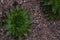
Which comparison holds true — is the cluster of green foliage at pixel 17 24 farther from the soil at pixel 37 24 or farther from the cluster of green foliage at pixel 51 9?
the cluster of green foliage at pixel 51 9

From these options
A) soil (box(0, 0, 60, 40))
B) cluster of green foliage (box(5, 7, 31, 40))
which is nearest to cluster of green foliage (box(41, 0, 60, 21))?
soil (box(0, 0, 60, 40))

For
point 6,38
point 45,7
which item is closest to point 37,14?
point 45,7

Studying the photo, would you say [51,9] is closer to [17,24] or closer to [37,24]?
[37,24]

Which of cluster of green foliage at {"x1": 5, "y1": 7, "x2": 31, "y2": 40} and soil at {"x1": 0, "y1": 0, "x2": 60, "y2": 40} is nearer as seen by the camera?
cluster of green foliage at {"x1": 5, "y1": 7, "x2": 31, "y2": 40}

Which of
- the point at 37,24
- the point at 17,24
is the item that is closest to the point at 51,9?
the point at 37,24

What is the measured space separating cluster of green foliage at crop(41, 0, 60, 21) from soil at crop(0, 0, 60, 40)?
9cm

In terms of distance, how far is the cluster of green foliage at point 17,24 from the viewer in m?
3.97

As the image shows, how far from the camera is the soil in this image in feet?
13.6

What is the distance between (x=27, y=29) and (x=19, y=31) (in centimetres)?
17

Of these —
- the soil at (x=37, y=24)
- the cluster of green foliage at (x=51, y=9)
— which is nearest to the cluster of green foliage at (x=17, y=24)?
the soil at (x=37, y=24)

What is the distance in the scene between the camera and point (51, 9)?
4.31 m

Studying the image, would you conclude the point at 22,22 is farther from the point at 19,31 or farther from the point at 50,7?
the point at 50,7

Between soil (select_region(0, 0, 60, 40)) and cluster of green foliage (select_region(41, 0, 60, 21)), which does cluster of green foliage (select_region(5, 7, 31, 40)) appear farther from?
cluster of green foliage (select_region(41, 0, 60, 21))

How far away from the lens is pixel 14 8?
4.21 meters
